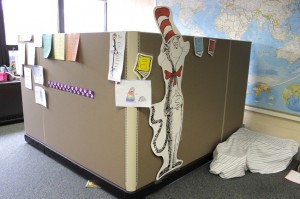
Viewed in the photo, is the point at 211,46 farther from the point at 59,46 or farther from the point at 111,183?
the point at 111,183

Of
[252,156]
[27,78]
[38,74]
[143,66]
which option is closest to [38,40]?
[38,74]

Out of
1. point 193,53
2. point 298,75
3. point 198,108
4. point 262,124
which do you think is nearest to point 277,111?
point 262,124

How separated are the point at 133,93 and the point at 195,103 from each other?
0.72 meters

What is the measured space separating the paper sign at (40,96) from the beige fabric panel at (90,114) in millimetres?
61

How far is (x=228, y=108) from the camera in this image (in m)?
2.63

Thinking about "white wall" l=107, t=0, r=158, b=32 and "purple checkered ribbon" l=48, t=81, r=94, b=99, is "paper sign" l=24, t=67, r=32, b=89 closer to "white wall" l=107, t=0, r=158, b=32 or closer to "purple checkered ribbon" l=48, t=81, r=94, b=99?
"purple checkered ribbon" l=48, t=81, r=94, b=99

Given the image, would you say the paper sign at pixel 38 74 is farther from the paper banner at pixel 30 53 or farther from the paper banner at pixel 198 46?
the paper banner at pixel 198 46

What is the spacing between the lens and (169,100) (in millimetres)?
1894

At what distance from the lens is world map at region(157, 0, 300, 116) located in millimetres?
2549

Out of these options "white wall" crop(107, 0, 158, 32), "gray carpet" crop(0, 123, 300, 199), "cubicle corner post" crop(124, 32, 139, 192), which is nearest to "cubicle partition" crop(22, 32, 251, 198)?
"cubicle corner post" crop(124, 32, 139, 192)

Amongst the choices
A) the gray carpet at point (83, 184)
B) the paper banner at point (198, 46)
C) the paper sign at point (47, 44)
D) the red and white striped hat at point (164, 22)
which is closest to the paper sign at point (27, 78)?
the paper sign at point (47, 44)

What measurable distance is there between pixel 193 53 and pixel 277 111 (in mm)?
1338

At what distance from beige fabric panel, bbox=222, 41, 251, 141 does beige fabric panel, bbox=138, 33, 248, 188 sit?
0.36 feet

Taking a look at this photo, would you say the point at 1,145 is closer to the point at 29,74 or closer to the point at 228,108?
the point at 29,74
